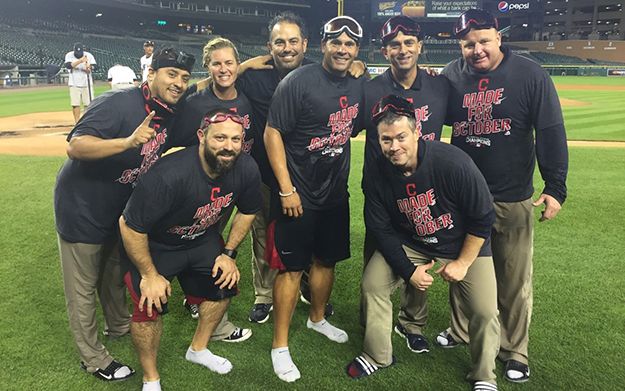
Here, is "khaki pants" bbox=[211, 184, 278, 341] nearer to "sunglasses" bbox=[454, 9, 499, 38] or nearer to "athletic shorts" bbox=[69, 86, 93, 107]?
"sunglasses" bbox=[454, 9, 499, 38]

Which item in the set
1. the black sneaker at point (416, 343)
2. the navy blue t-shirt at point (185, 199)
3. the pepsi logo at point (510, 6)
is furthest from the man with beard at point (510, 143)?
the pepsi logo at point (510, 6)

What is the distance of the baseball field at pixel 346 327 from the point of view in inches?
129

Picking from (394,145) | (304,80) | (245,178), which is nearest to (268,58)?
(304,80)

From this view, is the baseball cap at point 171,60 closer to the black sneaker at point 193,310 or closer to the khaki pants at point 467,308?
the khaki pants at point 467,308

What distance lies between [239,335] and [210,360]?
0.48m

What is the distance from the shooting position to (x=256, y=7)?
2466 inches

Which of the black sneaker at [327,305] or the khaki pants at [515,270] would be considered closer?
the khaki pants at [515,270]

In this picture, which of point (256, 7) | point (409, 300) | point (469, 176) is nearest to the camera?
point (469, 176)

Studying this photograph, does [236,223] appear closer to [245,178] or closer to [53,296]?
[245,178]

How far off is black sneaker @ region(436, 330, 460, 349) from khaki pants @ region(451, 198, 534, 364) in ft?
1.32

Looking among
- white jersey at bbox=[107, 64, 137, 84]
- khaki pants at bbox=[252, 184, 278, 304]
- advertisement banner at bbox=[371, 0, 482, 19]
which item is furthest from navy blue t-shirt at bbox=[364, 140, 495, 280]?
advertisement banner at bbox=[371, 0, 482, 19]

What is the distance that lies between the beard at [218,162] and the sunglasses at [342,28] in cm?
118

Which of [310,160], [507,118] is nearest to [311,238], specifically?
[310,160]

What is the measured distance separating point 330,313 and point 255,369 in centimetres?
108
